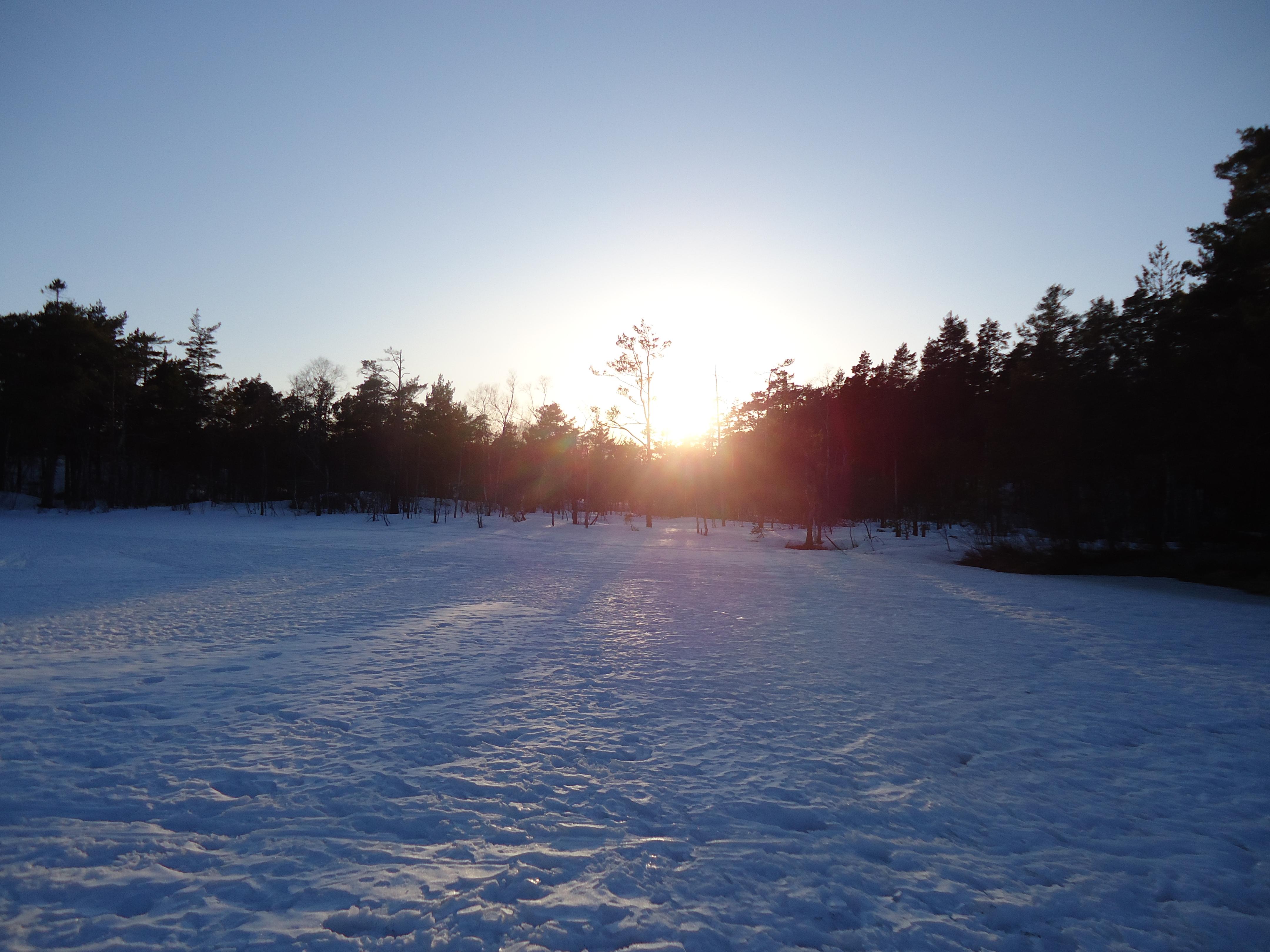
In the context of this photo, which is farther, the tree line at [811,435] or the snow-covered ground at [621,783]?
the tree line at [811,435]

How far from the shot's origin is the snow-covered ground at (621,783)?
255 cm

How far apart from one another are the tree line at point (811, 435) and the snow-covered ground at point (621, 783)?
958cm

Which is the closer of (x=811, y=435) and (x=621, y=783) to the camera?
(x=621, y=783)

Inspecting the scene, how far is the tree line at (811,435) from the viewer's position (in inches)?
609

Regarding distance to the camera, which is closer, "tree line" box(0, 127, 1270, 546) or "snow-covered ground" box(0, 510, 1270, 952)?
"snow-covered ground" box(0, 510, 1270, 952)

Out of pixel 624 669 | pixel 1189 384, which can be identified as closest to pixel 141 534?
pixel 624 669

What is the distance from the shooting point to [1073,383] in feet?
57.7

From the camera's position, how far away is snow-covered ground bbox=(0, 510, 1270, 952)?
2.55 m

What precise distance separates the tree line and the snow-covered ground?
377 inches

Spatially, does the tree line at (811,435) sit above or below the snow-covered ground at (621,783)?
above

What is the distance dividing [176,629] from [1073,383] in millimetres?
21381

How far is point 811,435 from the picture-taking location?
25.7m

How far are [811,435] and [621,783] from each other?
76.9ft

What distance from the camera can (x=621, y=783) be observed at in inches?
149
